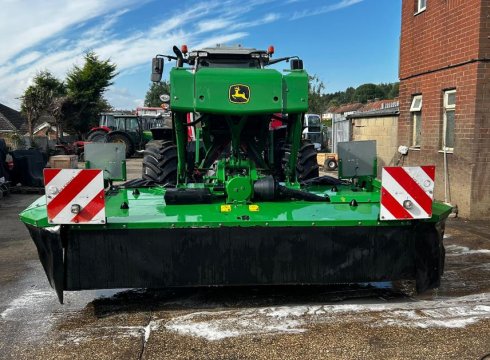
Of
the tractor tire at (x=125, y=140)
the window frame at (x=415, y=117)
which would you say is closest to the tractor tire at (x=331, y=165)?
the window frame at (x=415, y=117)

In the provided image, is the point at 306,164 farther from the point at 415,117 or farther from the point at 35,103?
the point at 35,103

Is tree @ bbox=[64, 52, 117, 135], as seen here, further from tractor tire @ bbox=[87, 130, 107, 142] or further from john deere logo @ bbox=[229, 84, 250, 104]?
john deere logo @ bbox=[229, 84, 250, 104]

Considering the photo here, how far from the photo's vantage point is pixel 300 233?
13.5ft

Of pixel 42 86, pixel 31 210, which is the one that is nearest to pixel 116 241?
pixel 31 210

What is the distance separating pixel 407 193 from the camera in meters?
4.14

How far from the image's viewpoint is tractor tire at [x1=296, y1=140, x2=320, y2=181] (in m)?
6.88

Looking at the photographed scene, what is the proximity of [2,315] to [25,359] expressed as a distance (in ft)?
3.55

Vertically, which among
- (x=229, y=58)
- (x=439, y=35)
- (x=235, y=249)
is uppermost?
(x=439, y=35)

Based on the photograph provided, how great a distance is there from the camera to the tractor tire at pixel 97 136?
24272 mm

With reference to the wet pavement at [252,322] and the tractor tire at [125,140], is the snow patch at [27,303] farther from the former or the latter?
the tractor tire at [125,140]

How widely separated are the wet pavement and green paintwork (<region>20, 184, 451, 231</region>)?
0.77 metres

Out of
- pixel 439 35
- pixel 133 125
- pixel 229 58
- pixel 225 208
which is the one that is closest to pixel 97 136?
pixel 133 125

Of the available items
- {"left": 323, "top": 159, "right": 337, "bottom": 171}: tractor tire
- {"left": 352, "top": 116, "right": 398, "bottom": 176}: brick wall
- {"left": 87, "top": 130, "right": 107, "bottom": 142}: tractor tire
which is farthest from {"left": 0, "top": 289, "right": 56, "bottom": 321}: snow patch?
{"left": 87, "top": 130, "right": 107, "bottom": 142}: tractor tire

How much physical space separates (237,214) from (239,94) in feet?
4.31
